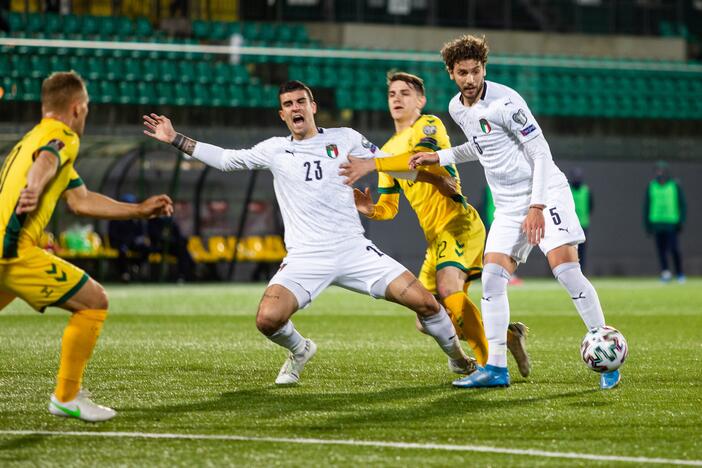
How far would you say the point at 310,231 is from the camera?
755 cm

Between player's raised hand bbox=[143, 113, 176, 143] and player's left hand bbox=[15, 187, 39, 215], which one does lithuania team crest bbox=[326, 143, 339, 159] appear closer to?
player's raised hand bbox=[143, 113, 176, 143]

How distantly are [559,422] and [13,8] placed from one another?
23.3 m

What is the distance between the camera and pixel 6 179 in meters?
5.85

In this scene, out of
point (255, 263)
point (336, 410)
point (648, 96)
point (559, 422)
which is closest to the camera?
point (559, 422)

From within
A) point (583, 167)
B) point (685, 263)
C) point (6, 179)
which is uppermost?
point (6, 179)

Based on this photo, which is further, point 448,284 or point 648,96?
point 648,96

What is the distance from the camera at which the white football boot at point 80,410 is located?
587 cm

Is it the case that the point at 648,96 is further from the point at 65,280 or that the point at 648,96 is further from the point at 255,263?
the point at 65,280

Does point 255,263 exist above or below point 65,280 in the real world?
below

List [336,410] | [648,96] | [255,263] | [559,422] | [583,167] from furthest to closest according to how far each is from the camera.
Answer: [648,96], [583,167], [255,263], [336,410], [559,422]

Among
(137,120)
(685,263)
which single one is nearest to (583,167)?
(685,263)

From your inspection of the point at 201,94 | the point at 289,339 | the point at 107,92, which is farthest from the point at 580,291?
the point at 201,94

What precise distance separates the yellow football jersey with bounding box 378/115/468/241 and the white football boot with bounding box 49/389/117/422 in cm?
302

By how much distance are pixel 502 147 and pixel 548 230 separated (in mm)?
607
